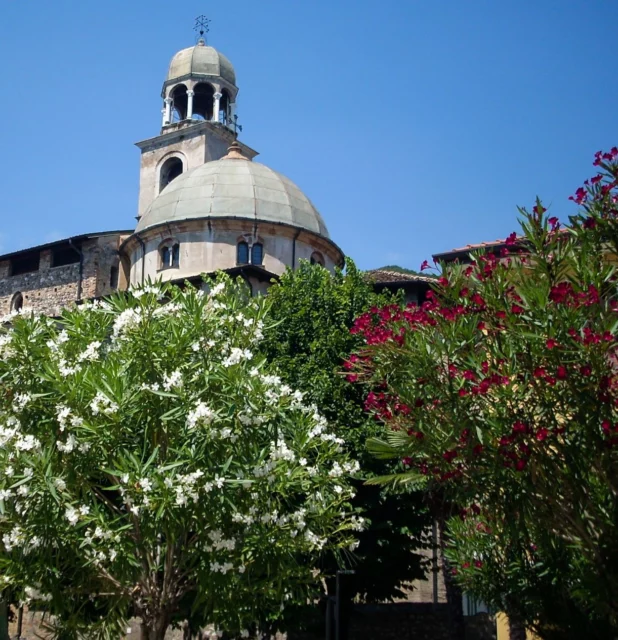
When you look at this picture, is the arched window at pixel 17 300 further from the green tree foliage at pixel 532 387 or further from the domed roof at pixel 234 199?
the green tree foliage at pixel 532 387

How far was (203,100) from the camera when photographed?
164 ft

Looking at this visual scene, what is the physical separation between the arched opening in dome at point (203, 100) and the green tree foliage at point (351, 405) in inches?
1132

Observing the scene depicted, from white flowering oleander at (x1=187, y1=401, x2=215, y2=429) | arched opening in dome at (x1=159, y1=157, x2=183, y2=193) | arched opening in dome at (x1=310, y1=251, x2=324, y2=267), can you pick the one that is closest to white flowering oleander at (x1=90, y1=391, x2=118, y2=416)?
white flowering oleander at (x1=187, y1=401, x2=215, y2=429)

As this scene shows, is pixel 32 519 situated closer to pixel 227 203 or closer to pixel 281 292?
pixel 281 292

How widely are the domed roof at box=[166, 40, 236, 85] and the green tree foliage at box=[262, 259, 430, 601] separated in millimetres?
28435

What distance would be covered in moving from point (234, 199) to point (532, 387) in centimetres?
2821

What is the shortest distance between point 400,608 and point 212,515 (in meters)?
13.4

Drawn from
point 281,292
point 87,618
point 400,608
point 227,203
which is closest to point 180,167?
point 227,203

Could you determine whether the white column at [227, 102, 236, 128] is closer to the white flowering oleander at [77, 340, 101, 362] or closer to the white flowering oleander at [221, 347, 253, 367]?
the white flowering oleander at [77, 340, 101, 362]

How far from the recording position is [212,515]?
11.4 meters

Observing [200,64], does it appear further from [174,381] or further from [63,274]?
[174,381]

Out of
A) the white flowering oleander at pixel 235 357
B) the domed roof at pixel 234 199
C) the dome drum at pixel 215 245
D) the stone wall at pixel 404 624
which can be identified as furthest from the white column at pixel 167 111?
the white flowering oleander at pixel 235 357

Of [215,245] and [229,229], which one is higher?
[229,229]

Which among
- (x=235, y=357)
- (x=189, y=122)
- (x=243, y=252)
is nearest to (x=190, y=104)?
(x=189, y=122)
